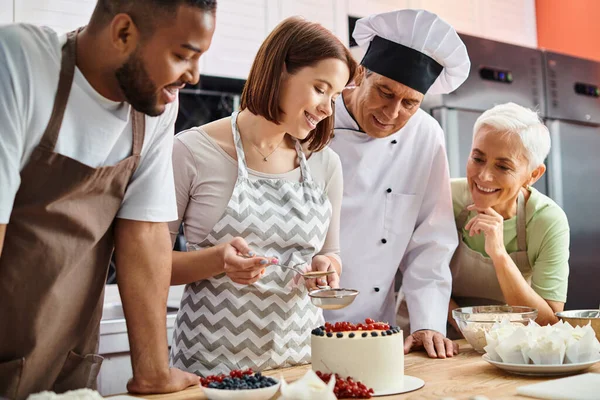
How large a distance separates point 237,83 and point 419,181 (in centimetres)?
164

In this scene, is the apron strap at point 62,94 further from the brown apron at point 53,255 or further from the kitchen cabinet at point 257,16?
the kitchen cabinet at point 257,16

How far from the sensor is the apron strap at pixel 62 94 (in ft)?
4.20

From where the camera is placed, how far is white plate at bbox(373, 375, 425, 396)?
1410 mm

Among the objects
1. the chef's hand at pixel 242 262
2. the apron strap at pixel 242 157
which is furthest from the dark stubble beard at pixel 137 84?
the apron strap at pixel 242 157

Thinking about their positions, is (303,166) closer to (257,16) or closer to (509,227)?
(509,227)

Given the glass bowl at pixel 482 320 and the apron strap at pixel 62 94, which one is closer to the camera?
the apron strap at pixel 62 94

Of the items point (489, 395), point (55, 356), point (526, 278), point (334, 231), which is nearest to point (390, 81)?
point (334, 231)

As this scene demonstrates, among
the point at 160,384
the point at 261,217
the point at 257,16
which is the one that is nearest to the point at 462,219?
the point at 261,217

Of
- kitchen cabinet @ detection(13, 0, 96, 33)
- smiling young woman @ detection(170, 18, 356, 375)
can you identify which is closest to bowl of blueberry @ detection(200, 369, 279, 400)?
smiling young woman @ detection(170, 18, 356, 375)

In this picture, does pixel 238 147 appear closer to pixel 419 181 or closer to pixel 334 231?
pixel 334 231

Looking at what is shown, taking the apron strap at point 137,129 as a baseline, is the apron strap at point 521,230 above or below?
below

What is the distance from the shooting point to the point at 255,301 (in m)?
1.79

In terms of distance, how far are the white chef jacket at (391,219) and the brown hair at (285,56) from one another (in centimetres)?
46

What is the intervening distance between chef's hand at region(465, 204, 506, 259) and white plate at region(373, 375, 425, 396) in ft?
2.40
